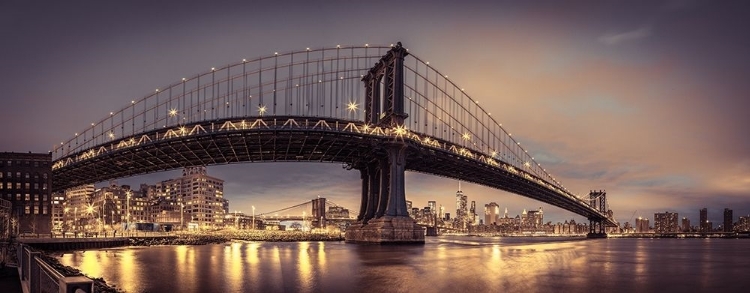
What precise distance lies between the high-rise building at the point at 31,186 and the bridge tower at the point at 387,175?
6091 centimetres

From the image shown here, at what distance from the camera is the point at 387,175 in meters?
86.4

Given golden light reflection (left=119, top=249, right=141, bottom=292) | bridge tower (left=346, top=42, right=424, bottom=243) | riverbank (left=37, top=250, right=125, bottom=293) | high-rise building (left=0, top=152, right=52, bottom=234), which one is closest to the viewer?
riverbank (left=37, top=250, right=125, bottom=293)

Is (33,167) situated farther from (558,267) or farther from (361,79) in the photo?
(558,267)

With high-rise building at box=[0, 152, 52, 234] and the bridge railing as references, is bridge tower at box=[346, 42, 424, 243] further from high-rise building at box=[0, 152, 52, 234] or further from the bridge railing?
the bridge railing

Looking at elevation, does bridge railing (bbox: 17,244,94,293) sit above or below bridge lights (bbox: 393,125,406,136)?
below

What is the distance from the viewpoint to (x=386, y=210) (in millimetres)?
81938

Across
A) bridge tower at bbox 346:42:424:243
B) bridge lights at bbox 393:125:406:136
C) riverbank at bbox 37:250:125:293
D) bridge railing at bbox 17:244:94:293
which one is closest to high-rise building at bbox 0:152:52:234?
bridge tower at bbox 346:42:424:243

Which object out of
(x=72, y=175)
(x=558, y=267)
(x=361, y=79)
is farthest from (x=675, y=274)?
(x=72, y=175)

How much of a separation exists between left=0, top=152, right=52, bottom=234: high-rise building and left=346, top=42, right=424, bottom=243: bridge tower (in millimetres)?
60913

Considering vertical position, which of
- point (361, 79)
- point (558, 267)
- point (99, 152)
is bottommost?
point (558, 267)

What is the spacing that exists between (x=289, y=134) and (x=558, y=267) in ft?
138

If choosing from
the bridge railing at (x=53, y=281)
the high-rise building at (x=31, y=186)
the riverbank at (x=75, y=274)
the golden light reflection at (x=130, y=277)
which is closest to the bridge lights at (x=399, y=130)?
the golden light reflection at (x=130, y=277)

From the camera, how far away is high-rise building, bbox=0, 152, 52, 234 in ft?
358

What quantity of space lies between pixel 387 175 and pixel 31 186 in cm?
7315
